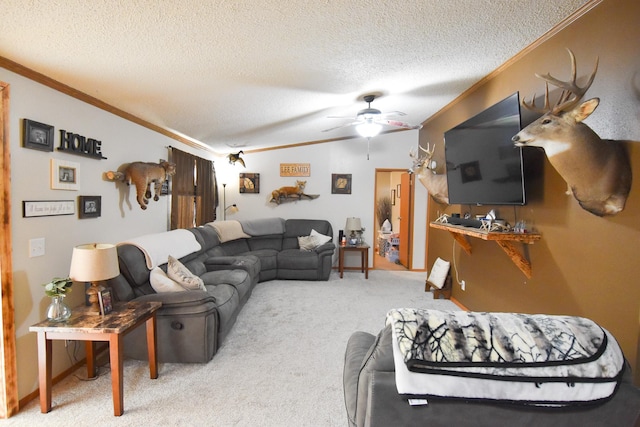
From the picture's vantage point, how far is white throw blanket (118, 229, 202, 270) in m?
2.76

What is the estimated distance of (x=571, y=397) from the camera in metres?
0.99

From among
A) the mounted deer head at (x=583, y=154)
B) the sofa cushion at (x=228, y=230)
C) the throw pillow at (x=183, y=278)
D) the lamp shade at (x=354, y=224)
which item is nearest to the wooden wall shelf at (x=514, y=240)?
the mounted deer head at (x=583, y=154)

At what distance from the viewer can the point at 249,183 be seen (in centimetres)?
598

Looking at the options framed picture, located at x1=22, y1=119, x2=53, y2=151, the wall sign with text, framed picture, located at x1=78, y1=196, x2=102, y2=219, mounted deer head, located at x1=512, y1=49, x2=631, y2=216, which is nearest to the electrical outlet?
framed picture, located at x1=78, y1=196, x2=102, y2=219

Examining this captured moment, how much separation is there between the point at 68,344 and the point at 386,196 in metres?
7.81

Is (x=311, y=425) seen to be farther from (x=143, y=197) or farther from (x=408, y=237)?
(x=408, y=237)

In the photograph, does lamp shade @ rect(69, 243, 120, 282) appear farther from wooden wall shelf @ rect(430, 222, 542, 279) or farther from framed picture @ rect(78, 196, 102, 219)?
wooden wall shelf @ rect(430, 222, 542, 279)

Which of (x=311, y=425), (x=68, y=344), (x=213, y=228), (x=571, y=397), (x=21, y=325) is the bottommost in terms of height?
(x=311, y=425)

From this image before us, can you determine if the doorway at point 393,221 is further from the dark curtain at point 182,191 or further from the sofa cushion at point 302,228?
the dark curtain at point 182,191

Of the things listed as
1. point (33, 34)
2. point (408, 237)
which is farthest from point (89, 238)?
point (408, 237)

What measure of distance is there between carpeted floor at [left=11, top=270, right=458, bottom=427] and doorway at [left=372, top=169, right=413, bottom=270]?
2635mm

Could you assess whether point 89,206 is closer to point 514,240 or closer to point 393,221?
point 514,240

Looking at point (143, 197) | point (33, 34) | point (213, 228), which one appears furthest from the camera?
point (213, 228)

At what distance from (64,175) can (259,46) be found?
1757 mm
